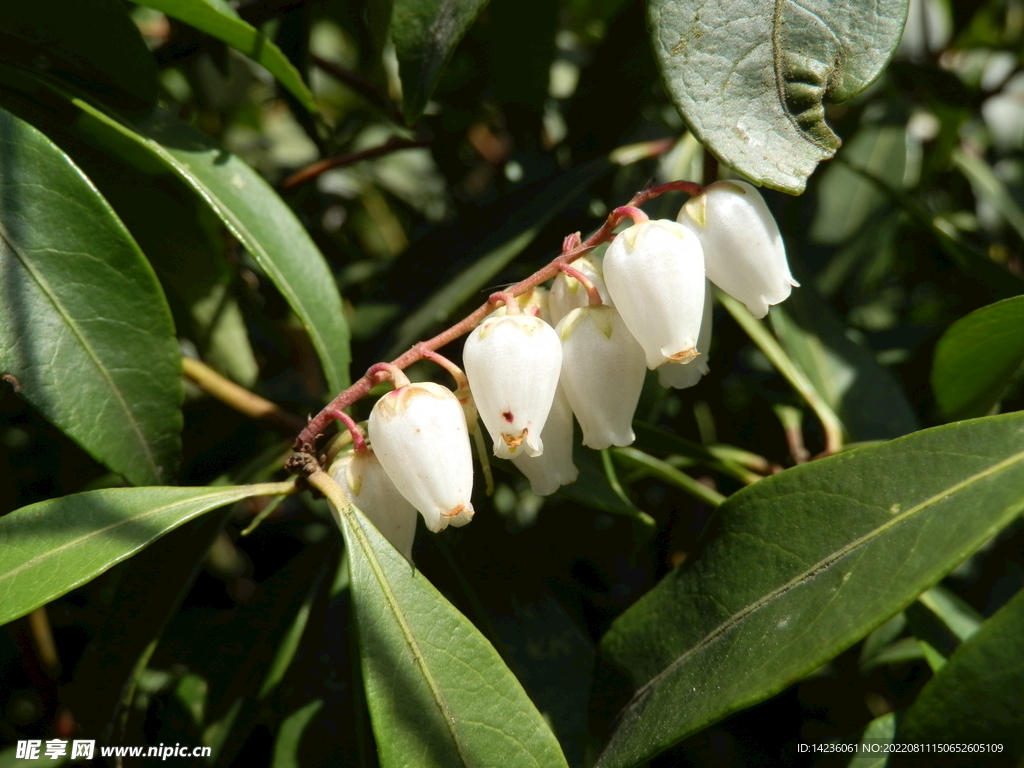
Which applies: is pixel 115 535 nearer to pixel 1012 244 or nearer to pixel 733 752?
pixel 733 752

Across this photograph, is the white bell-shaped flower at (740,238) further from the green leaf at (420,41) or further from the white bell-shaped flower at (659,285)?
the green leaf at (420,41)

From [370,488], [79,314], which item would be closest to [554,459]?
[370,488]

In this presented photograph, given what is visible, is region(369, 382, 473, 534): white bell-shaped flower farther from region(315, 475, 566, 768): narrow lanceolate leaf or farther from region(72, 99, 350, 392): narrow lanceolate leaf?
region(72, 99, 350, 392): narrow lanceolate leaf

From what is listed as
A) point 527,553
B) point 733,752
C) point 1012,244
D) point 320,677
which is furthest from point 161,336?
point 1012,244

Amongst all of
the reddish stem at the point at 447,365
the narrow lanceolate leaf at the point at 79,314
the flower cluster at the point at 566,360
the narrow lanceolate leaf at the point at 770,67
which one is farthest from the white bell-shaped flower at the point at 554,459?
the narrow lanceolate leaf at the point at 79,314

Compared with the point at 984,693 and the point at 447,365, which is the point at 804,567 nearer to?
the point at 984,693

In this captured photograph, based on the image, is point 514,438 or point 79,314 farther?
point 79,314
